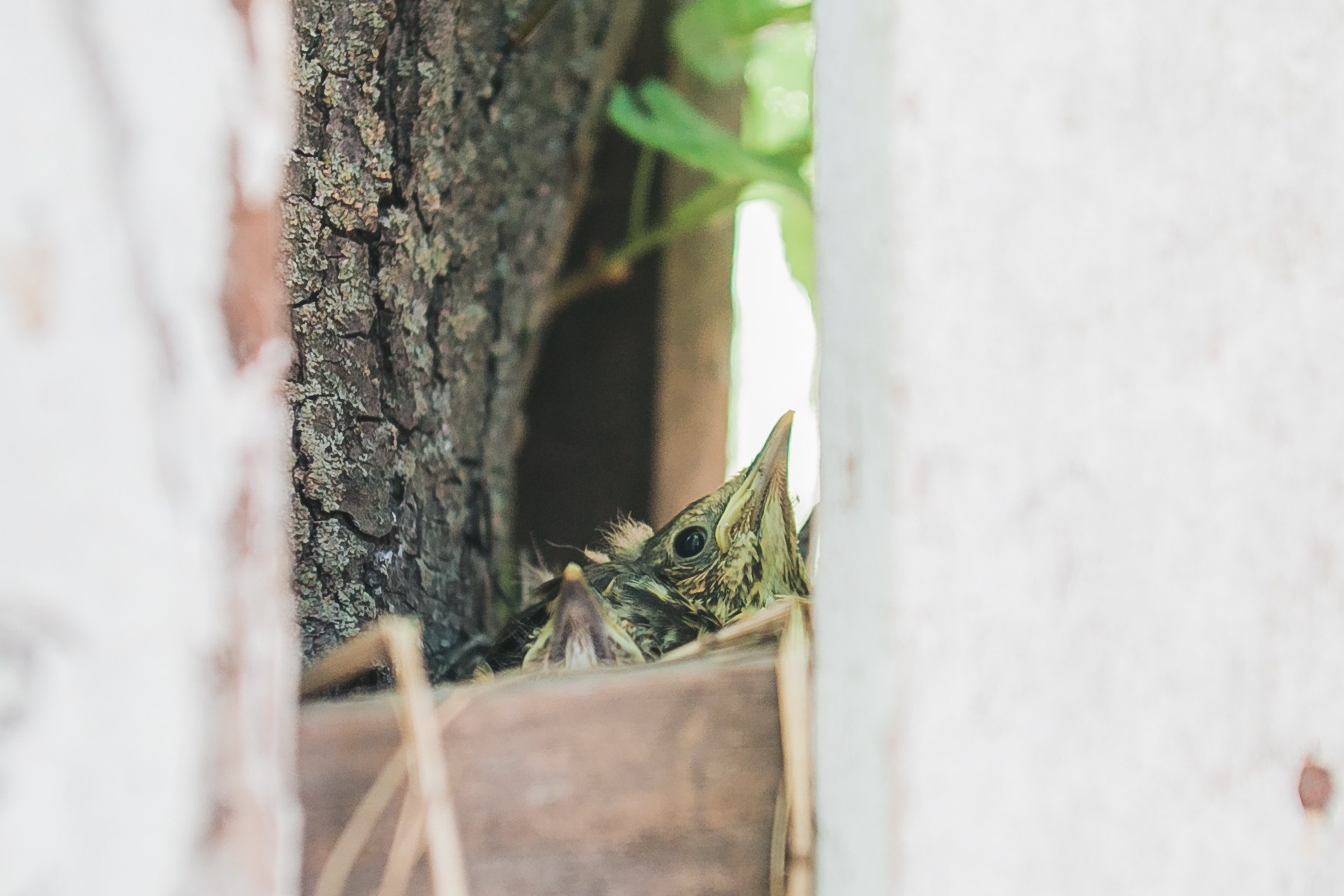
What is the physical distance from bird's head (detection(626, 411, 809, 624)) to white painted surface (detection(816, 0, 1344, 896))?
0.53 meters

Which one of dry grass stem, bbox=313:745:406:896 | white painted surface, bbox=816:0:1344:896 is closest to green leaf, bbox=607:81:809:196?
white painted surface, bbox=816:0:1344:896

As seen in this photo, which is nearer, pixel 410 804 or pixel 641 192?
pixel 410 804

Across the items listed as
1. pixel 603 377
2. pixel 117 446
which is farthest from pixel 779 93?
pixel 117 446

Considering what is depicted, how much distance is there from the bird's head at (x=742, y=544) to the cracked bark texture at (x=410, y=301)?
20 centimetres

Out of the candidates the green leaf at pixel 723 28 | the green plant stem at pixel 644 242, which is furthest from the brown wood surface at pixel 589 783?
the green leaf at pixel 723 28

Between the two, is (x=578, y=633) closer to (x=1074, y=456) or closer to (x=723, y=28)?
(x=1074, y=456)

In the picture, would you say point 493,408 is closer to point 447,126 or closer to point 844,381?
point 447,126

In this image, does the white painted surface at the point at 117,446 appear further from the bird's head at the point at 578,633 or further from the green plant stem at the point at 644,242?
the green plant stem at the point at 644,242

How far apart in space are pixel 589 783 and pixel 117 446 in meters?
0.22

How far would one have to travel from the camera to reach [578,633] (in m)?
0.71

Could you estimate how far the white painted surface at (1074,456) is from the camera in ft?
1.37

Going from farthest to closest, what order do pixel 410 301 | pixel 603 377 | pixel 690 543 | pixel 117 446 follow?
pixel 603 377
pixel 690 543
pixel 410 301
pixel 117 446

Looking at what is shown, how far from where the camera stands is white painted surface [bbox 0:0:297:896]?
34 centimetres

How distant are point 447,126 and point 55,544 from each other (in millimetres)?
715
